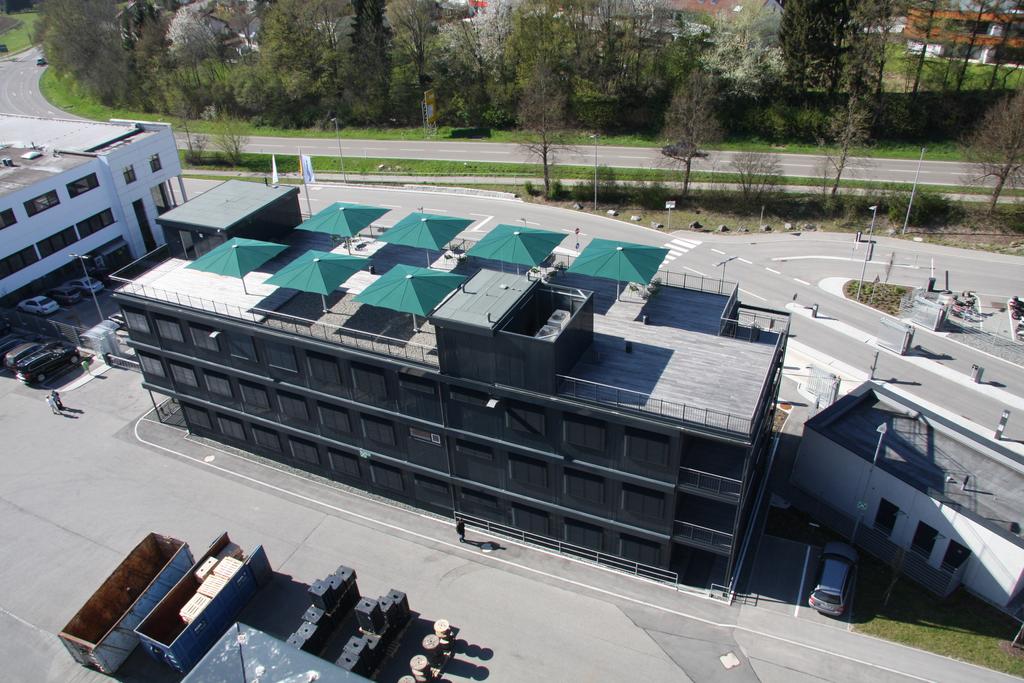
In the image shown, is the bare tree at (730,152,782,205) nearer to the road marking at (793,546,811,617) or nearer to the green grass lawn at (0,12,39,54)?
the road marking at (793,546,811,617)

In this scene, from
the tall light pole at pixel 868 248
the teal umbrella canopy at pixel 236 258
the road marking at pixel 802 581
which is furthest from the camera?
the tall light pole at pixel 868 248

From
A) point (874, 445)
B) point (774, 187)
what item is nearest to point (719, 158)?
point (774, 187)

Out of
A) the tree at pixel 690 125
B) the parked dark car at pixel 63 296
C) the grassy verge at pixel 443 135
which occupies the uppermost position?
the tree at pixel 690 125

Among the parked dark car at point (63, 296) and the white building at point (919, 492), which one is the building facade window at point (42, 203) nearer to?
the parked dark car at point (63, 296)

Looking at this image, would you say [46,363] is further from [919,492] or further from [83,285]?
[919,492]

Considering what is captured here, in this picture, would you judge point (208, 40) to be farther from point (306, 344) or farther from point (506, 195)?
point (306, 344)

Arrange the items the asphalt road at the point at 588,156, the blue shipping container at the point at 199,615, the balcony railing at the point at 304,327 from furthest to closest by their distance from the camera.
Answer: the asphalt road at the point at 588,156 < the balcony railing at the point at 304,327 < the blue shipping container at the point at 199,615

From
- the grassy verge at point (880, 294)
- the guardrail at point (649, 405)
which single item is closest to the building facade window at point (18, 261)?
the guardrail at point (649, 405)

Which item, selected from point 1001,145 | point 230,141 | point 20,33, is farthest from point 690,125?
point 20,33
